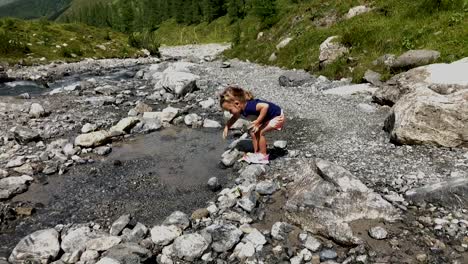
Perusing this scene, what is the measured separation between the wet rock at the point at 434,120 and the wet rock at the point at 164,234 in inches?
299

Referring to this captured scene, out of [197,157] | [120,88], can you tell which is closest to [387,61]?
[197,157]

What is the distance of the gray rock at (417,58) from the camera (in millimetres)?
18172

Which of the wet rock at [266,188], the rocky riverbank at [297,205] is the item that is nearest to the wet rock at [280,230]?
the rocky riverbank at [297,205]

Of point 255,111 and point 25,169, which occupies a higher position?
point 255,111

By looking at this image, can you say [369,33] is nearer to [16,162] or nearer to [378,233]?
[378,233]

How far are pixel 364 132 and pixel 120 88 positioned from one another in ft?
58.3

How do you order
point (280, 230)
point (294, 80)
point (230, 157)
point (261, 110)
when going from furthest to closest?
point (294, 80) → point (230, 157) → point (261, 110) → point (280, 230)

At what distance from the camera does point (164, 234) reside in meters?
8.08

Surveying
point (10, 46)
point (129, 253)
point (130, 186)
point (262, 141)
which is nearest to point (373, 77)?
point (262, 141)

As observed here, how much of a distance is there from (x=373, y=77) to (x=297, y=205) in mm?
13509

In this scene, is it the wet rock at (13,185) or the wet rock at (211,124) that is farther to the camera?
the wet rock at (211,124)

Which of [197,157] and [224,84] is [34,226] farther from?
[224,84]

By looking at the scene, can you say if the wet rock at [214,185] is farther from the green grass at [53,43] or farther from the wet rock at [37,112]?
the green grass at [53,43]

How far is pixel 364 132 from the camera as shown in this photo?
13.4 m
